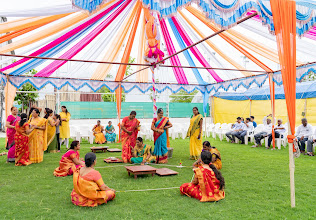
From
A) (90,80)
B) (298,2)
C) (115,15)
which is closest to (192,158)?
(115,15)

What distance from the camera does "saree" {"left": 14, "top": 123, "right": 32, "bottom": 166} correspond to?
253 inches

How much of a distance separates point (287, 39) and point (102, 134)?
8.91 meters

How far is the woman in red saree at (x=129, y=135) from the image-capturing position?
6.87m

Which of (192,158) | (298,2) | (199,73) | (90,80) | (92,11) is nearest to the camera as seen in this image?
(298,2)

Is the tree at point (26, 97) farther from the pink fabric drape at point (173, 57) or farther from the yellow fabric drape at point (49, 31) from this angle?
the yellow fabric drape at point (49, 31)

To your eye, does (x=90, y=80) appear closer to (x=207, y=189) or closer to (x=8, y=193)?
(x=8, y=193)

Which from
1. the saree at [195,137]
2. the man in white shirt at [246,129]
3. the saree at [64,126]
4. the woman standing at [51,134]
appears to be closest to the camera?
the saree at [195,137]

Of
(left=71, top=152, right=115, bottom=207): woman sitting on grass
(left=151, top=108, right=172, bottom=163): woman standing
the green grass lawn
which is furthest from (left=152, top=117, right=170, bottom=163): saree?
(left=71, top=152, right=115, bottom=207): woman sitting on grass

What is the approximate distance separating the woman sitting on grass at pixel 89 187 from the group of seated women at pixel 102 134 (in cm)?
725

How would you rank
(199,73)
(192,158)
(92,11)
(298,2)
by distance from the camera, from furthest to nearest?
(199,73), (192,158), (92,11), (298,2)

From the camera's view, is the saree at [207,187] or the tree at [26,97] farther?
the tree at [26,97]

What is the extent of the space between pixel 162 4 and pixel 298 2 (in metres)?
1.93

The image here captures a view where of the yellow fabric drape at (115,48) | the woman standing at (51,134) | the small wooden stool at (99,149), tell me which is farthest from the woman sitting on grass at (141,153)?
the yellow fabric drape at (115,48)

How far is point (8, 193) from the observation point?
14.0 ft
